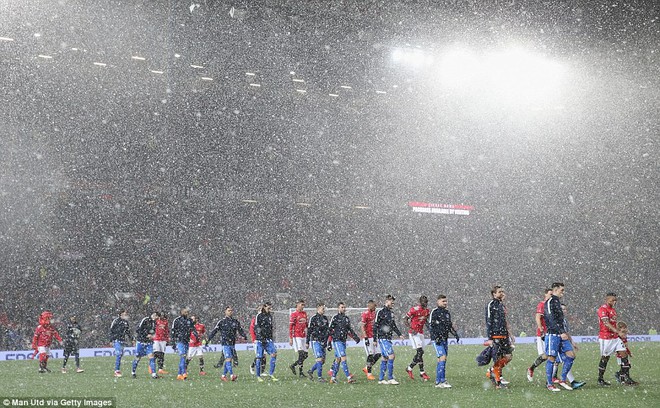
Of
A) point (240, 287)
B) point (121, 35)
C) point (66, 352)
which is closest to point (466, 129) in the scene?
point (240, 287)

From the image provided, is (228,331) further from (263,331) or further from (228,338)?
(263,331)

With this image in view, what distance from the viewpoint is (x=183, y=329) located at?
2027cm

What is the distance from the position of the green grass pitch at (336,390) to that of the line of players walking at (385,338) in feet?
1.46

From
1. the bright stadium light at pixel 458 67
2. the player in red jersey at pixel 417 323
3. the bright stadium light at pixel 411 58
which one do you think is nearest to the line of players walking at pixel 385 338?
the player in red jersey at pixel 417 323

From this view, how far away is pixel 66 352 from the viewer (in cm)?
2370

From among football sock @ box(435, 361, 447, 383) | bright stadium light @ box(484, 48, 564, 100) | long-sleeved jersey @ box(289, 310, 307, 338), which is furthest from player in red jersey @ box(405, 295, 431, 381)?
bright stadium light @ box(484, 48, 564, 100)

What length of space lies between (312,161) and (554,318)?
34085mm

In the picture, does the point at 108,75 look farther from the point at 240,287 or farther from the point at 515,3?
the point at 515,3

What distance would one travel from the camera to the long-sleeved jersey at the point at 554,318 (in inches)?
564

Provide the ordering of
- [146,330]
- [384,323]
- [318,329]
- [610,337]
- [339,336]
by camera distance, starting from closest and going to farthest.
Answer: [610,337]
[384,323]
[339,336]
[318,329]
[146,330]

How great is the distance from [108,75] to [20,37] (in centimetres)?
532

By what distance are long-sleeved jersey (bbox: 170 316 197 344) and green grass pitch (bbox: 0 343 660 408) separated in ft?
3.87

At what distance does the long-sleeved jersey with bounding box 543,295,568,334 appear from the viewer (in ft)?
47.0

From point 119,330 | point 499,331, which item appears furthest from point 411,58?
point 499,331
